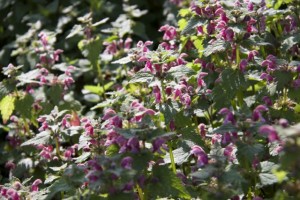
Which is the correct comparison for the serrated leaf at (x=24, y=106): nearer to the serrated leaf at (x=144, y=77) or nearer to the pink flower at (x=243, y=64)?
the serrated leaf at (x=144, y=77)

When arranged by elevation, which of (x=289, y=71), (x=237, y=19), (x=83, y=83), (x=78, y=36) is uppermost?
(x=237, y=19)

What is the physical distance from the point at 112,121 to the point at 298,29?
1.49 meters

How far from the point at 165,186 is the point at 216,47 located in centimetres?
91

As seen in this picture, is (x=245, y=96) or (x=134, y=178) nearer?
(x=134, y=178)

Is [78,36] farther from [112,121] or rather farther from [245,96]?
[112,121]

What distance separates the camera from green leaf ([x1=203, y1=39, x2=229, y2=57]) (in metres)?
3.44

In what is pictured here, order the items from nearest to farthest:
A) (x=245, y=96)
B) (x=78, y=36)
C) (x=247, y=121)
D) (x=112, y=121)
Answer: (x=247, y=121)
(x=112, y=121)
(x=245, y=96)
(x=78, y=36)

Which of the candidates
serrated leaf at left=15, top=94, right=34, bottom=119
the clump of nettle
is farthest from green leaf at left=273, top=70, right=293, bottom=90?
serrated leaf at left=15, top=94, right=34, bottom=119

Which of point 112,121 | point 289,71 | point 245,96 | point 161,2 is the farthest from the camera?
point 161,2

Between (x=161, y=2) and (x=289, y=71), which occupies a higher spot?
(x=289, y=71)

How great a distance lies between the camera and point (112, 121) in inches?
123

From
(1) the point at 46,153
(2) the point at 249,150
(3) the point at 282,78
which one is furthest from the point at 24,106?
(2) the point at 249,150

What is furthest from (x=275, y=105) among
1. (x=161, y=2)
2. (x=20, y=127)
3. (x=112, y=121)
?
(x=161, y=2)

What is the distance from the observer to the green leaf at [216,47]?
11.3ft
